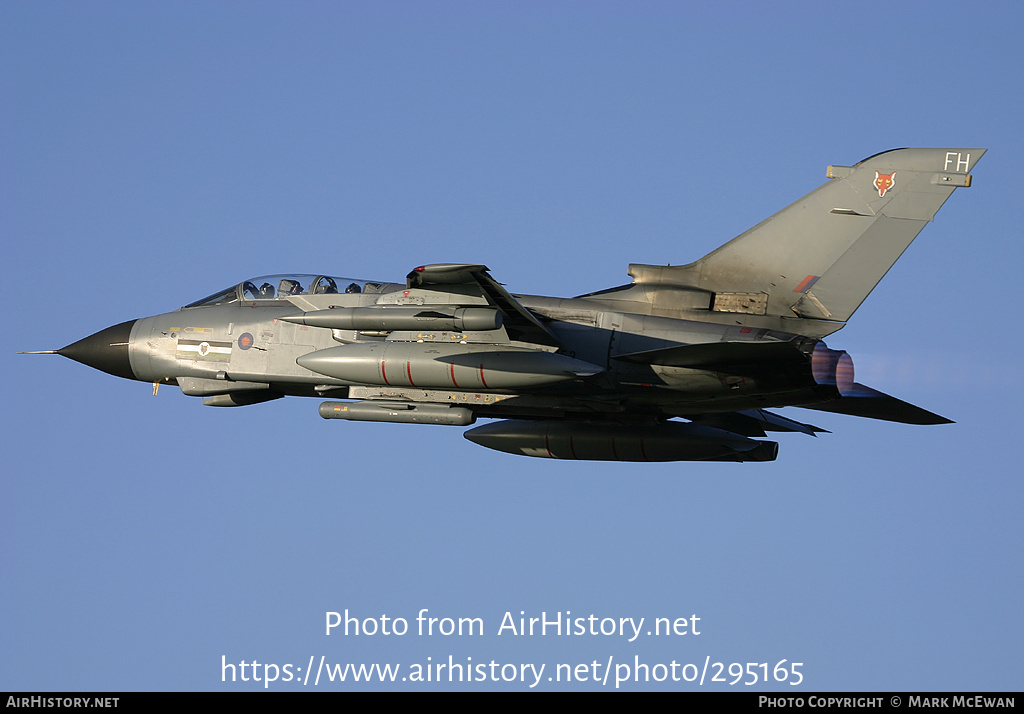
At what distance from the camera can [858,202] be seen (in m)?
16.0

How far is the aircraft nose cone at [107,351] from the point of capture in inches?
740

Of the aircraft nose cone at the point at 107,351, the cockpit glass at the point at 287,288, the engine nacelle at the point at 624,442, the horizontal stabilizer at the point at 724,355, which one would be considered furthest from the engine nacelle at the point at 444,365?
the aircraft nose cone at the point at 107,351

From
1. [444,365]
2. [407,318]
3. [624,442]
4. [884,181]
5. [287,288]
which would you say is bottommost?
[624,442]

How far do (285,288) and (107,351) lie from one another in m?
3.13

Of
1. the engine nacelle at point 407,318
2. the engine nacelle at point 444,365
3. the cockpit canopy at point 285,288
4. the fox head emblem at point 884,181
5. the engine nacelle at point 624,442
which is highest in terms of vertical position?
the fox head emblem at point 884,181

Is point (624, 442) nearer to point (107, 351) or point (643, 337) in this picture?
point (643, 337)

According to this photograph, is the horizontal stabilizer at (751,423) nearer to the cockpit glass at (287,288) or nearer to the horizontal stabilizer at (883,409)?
the horizontal stabilizer at (883,409)

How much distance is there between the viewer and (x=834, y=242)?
15930 mm

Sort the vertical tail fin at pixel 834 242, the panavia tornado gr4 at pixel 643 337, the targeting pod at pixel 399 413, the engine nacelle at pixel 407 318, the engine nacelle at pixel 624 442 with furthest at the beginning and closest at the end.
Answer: the engine nacelle at pixel 624 442
the targeting pod at pixel 399 413
the vertical tail fin at pixel 834 242
the panavia tornado gr4 at pixel 643 337
the engine nacelle at pixel 407 318

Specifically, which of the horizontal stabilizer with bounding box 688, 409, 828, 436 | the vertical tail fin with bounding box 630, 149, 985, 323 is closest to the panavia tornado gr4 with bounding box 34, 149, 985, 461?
the vertical tail fin with bounding box 630, 149, 985, 323

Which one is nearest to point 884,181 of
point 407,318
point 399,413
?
point 407,318

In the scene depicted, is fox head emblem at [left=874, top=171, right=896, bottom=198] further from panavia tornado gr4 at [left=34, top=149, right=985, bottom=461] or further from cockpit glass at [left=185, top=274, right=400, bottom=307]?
cockpit glass at [left=185, top=274, right=400, bottom=307]

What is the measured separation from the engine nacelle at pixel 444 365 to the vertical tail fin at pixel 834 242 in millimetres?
2188
